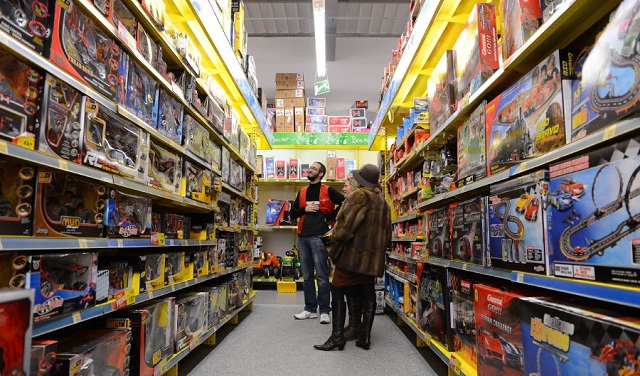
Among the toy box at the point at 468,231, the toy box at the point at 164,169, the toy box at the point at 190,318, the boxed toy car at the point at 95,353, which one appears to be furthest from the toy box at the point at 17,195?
the toy box at the point at 468,231

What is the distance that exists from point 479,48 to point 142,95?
1790mm

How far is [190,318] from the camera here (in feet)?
9.16

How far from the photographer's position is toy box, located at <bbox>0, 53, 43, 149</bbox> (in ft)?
3.82

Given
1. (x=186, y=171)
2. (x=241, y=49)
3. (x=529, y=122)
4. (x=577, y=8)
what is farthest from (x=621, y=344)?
(x=241, y=49)

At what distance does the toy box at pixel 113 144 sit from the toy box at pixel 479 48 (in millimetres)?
1779

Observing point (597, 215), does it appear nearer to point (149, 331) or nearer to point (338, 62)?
point (149, 331)

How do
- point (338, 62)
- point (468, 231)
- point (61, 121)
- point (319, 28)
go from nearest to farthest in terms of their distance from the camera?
point (61, 121)
point (468, 231)
point (319, 28)
point (338, 62)

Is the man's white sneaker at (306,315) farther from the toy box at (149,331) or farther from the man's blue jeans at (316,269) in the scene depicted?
the toy box at (149,331)

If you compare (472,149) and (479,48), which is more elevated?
(479,48)

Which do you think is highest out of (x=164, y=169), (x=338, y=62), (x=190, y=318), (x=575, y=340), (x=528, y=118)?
(x=338, y=62)

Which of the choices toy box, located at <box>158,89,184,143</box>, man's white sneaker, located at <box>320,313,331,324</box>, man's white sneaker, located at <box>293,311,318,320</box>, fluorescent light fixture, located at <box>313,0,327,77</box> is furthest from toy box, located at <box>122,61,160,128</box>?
fluorescent light fixture, located at <box>313,0,327,77</box>

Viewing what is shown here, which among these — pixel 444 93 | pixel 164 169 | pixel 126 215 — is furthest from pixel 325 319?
pixel 126 215

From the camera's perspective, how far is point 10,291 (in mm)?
923

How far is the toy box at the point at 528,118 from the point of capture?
56.4 inches
